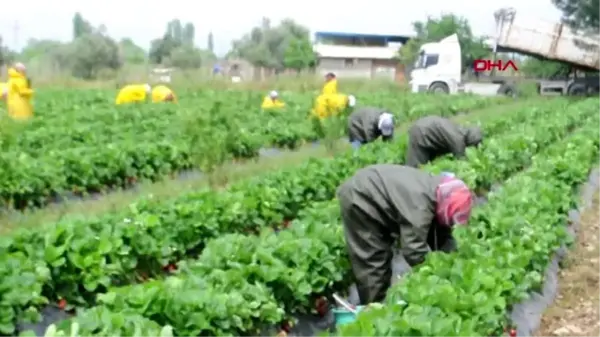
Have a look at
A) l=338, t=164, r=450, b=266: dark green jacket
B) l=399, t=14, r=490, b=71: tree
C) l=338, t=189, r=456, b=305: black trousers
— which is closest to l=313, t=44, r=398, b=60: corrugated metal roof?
l=399, t=14, r=490, b=71: tree

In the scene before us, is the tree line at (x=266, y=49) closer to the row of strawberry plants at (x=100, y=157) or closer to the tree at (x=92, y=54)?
the tree at (x=92, y=54)

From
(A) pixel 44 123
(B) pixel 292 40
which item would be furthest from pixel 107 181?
(B) pixel 292 40

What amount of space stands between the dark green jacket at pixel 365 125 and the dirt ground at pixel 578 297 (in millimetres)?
3536

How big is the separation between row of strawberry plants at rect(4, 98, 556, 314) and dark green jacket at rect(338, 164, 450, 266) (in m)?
1.65

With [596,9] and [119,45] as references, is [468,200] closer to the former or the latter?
[596,9]

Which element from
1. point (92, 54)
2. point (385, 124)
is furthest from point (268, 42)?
point (385, 124)

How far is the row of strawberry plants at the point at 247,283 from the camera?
430 centimetres

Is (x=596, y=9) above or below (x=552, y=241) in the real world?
above

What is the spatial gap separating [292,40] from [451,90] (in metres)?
22.1

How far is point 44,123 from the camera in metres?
14.4

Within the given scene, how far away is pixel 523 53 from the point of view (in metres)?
29.5

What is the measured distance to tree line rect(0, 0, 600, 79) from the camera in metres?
38.6

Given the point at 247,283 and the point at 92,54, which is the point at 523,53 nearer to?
the point at 92,54

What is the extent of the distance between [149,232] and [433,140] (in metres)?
4.10
